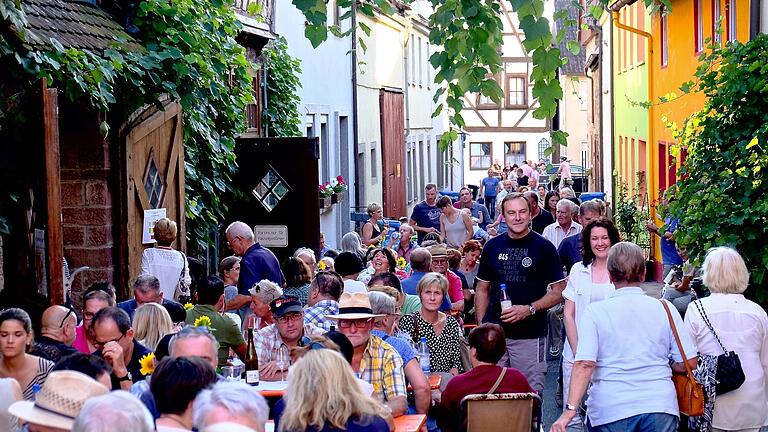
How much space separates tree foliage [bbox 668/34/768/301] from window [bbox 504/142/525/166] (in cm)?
4956

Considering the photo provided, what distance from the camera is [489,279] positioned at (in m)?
9.20

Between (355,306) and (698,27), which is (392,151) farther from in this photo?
(355,306)

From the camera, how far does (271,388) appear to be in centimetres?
774

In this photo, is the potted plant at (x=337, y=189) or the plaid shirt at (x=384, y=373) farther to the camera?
the potted plant at (x=337, y=189)

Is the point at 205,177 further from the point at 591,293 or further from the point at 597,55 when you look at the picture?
the point at 597,55

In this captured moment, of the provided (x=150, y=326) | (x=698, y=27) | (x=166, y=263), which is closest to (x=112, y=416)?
(x=150, y=326)

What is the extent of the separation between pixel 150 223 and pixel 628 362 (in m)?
5.81

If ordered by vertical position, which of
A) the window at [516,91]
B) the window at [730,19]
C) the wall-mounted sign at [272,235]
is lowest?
the wall-mounted sign at [272,235]

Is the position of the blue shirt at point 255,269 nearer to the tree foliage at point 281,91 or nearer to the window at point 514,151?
the tree foliage at point 281,91

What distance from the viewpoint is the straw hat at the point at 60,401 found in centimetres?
450

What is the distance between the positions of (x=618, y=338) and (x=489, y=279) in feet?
8.62

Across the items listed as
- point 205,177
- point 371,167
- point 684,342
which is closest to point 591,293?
point 684,342

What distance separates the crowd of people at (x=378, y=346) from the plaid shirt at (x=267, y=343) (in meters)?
0.01

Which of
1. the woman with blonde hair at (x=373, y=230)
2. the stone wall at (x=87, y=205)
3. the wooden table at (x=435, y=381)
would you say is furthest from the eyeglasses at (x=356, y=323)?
the woman with blonde hair at (x=373, y=230)
